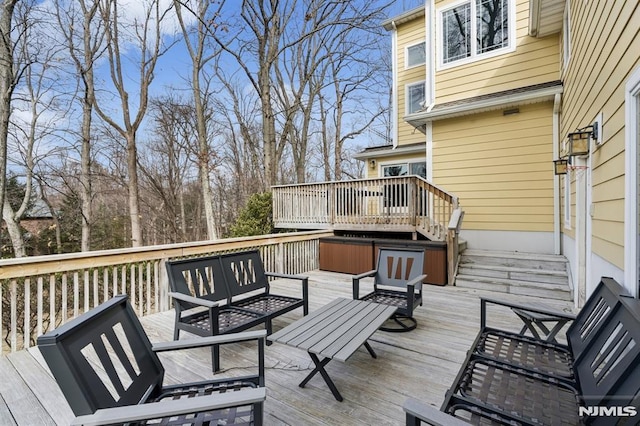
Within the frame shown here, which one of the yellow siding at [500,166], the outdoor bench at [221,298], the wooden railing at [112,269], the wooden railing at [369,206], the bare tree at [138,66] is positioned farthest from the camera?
the bare tree at [138,66]

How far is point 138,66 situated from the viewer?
1138 centimetres

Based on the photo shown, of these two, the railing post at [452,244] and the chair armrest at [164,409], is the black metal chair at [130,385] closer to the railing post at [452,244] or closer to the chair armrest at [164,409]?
the chair armrest at [164,409]

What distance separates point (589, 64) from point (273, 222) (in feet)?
26.1

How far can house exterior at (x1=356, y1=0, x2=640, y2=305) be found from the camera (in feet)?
11.3

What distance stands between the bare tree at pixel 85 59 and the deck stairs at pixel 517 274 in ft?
37.4

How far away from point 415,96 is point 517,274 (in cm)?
675

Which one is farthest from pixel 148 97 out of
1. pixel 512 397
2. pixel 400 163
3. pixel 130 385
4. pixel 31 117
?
pixel 512 397

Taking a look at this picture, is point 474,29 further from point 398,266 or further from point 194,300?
point 194,300

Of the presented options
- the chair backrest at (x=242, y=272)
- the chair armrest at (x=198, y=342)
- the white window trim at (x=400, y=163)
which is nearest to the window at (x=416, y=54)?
the white window trim at (x=400, y=163)

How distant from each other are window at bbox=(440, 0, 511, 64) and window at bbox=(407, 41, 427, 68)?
2.14m

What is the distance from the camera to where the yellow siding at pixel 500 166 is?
6.39 metres

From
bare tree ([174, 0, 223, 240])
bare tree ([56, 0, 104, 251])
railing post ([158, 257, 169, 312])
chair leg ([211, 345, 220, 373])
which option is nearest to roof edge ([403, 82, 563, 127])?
railing post ([158, 257, 169, 312])

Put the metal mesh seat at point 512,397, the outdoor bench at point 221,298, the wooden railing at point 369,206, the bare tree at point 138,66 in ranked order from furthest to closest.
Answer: the bare tree at point 138,66 < the wooden railing at point 369,206 < the outdoor bench at point 221,298 < the metal mesh seat at point 512,397

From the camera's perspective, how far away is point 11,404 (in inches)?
92.1
